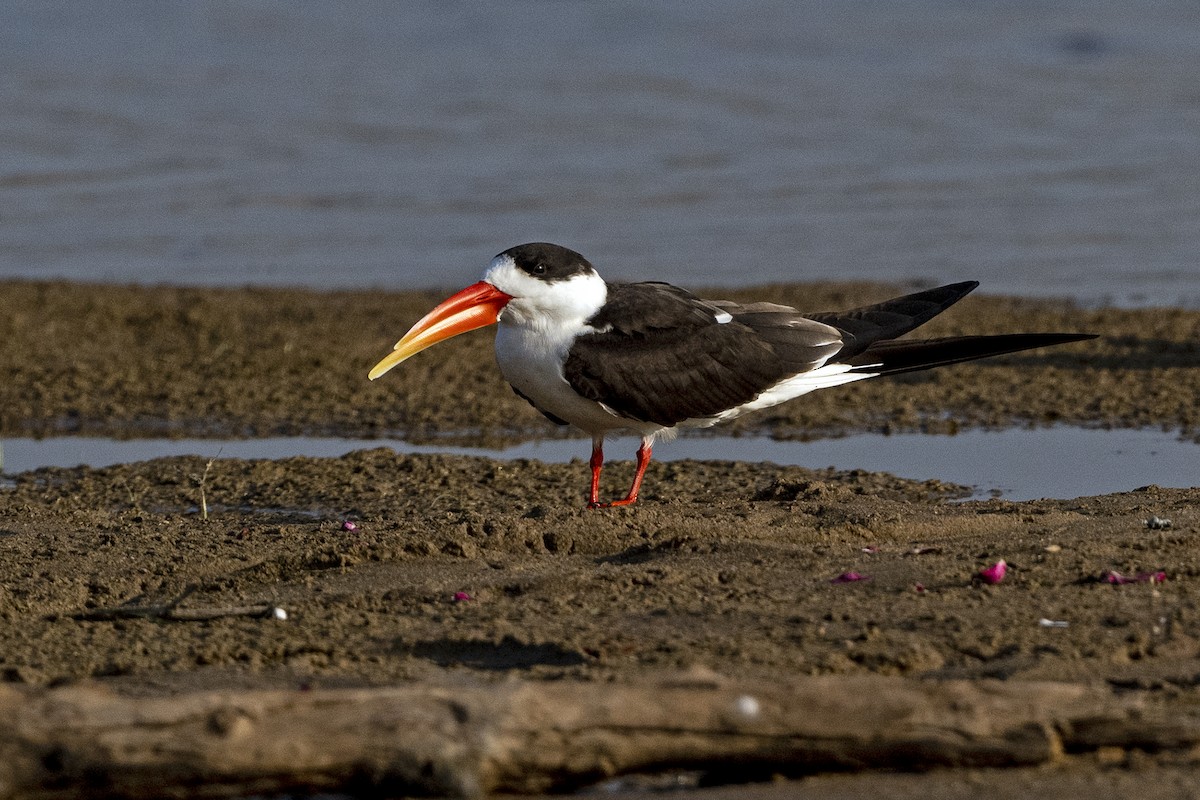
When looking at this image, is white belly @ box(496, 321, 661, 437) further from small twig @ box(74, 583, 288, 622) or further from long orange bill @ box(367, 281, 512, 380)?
small twig @ box(74, 583, 288, 622)

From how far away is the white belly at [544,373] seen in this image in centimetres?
612

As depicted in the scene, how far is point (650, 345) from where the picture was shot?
6.30 m

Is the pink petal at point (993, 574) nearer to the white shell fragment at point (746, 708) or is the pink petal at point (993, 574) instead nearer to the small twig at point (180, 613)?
the white shell fragment at point (746, 708)

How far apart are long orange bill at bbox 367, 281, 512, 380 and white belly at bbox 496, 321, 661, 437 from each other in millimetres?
130

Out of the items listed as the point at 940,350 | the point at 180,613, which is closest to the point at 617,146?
the point at 940,350

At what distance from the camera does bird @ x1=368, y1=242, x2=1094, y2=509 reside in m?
6.09

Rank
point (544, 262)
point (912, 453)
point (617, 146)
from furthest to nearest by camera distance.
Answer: point (617, 146) < point (912, 453) < point (544, 262)

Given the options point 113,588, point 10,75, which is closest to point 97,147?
point 10,75

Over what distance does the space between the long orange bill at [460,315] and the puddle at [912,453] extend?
1.54 metres

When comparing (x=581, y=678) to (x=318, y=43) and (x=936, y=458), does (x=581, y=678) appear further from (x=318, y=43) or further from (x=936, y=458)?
(x=318, y=43)

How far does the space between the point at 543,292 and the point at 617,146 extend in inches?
454

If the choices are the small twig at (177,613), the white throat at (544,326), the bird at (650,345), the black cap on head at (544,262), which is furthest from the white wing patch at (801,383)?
the small twig at (177,613)

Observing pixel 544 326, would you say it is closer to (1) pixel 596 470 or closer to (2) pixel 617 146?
(1) pixel 596 470

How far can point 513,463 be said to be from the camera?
7156mm
